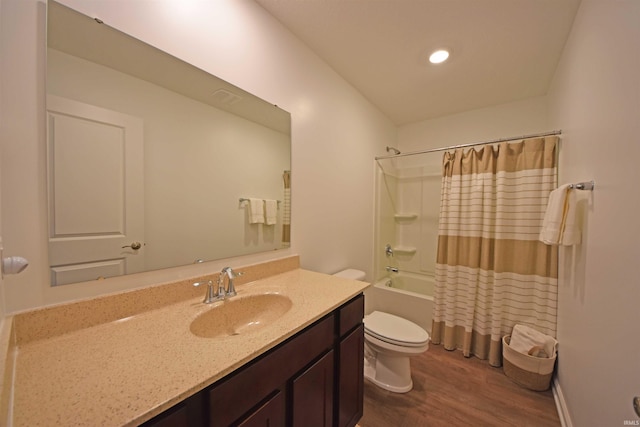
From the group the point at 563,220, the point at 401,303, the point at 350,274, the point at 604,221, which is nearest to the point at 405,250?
the point at 401,303

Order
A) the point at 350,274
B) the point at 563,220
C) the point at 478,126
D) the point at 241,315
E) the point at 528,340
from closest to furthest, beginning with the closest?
the point at 241,315 → the point at 563,220 → the point at 528,340 → the point at 350,274 → the point at 478,126

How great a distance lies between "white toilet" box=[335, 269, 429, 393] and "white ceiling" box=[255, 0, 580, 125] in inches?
82.7

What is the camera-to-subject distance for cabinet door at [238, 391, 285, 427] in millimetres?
724

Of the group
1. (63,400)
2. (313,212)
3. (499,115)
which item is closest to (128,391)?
(63,400)

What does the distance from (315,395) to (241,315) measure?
478mm

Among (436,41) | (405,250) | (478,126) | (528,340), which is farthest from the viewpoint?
(405,250)

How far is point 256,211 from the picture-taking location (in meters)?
1.43

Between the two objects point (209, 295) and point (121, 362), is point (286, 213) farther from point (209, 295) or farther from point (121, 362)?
point (121, 362)

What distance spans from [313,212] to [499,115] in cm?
245

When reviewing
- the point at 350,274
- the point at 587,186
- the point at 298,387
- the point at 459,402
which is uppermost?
the point at 587,186

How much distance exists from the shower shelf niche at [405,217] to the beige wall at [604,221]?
1.58 metres

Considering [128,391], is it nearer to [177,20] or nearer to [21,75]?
[21,75]

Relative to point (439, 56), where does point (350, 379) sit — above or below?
below

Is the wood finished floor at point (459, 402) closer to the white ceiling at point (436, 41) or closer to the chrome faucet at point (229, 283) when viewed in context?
the chrome faucet at point (229, 283)
